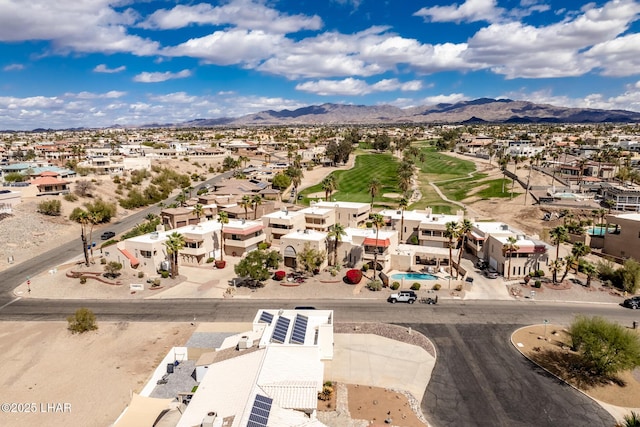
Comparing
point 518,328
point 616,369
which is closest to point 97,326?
point 518,328

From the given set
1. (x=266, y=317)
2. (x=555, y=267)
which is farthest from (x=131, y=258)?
(x=555, y=267)

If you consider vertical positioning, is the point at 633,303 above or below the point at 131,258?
below

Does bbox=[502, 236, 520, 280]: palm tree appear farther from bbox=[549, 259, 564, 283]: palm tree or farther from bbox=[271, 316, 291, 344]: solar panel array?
bbox=[271, 316, 291, 344]: solar panel array

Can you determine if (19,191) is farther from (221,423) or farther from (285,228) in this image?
(221,423)

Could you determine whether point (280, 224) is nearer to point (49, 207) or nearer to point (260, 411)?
point (260, 411)

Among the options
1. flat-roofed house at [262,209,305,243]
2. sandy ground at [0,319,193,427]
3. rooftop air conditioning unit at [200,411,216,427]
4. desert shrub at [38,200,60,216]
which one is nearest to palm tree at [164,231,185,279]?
sandy ground at [0,319,193,427]
